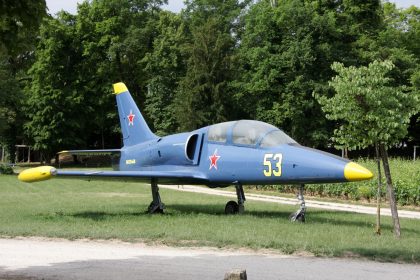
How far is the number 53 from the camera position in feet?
46.5

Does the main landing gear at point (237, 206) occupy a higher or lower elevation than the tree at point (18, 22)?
lower

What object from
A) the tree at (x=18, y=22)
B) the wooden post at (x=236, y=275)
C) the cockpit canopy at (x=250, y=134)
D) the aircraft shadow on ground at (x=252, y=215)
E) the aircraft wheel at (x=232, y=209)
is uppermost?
the tree at (x=18, y=22)

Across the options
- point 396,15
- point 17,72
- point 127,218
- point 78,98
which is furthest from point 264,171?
point 396,15

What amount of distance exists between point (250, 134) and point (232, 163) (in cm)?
95

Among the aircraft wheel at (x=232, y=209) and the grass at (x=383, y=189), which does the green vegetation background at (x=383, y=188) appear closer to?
the grass at (x=383, y=189)

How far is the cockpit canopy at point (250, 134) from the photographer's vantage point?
14805 mm

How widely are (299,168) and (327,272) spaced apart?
18.2 feet

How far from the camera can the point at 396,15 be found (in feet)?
204

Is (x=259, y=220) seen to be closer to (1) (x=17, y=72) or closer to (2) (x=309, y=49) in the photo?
(2) (x=309, y=49)

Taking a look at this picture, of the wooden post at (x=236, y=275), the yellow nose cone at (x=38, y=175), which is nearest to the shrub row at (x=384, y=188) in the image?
the yellow nose cone at (x=38, y=175)

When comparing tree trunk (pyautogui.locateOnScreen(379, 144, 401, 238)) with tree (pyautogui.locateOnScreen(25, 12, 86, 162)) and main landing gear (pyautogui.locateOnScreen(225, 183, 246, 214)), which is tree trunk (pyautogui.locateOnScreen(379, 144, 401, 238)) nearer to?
main landing gear (pyautogui.locateOnScreen(225, 183, 246, 214))

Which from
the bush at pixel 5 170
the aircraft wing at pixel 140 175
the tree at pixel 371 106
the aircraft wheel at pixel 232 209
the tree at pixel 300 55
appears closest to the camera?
the tree at pixel 371 106

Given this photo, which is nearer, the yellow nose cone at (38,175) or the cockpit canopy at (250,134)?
the yellow nose cone at (38,175)

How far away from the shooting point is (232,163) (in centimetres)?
1534
